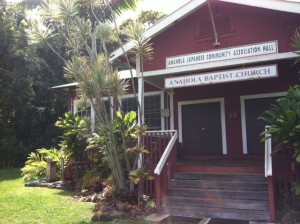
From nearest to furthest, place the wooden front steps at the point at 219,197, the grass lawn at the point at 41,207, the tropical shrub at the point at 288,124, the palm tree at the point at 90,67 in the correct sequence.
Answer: the tropical shrub at the point at 288,124 → the wooden front steps at the point at 219,197 → the grass lawn at the point at 41,207 → the palm tree at the point at 90,67

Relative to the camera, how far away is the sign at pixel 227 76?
823 cm

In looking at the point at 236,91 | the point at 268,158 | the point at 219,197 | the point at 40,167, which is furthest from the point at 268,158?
the point at 40,167

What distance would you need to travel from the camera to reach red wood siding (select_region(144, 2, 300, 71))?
28.6 feet

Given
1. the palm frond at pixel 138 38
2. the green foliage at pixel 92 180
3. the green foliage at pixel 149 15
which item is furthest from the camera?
the green foliage at pixel 149 15

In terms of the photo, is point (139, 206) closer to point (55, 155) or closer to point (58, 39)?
point (55, 155)

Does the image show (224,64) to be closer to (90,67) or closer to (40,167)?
(90,67)

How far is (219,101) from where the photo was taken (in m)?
12.0

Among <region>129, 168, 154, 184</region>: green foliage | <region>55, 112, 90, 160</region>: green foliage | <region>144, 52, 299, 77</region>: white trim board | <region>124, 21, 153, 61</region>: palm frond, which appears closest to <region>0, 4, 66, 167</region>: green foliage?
<region>55, 112, 90, 160</region>: green foliage

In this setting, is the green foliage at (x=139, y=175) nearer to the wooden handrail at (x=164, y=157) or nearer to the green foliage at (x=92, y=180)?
the wooden handrail at (x=164, y=157)

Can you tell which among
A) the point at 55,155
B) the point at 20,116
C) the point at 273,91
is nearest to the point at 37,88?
the point at 20,116

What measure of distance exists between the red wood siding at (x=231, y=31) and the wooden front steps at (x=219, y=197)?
327 cm

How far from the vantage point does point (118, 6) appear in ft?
40.4

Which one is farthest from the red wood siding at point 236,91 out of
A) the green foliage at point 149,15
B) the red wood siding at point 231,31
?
the green foliage at point 149,15

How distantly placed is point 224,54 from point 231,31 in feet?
2.34
